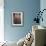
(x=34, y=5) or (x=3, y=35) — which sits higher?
(x=34, y=5)

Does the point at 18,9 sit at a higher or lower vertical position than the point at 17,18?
higher

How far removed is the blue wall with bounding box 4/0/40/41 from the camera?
538 cm

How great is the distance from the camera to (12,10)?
5.39 metres

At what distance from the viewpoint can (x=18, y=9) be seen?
17.7ft

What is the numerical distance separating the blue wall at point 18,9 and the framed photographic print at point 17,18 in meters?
0.15

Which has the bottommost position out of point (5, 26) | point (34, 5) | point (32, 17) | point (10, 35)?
point (10, 35)

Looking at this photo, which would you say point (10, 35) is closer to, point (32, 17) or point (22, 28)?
point (22, 28)

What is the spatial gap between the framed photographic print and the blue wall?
15 cm

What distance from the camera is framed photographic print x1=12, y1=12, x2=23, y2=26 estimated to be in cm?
541

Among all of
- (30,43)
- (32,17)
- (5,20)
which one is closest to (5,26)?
(5,20)

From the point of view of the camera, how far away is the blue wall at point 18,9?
5.38 metres

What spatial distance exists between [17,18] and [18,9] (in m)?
0.36

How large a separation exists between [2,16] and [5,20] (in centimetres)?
20

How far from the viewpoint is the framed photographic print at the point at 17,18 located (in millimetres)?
5410
